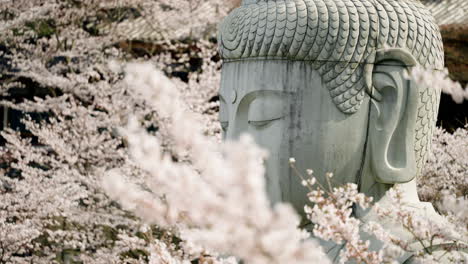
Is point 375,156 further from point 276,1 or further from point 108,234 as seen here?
point 108,234

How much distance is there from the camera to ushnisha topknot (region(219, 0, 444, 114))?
228 centimetres

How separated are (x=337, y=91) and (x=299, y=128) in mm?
202

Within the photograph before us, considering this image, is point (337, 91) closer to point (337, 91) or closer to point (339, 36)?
point (337, 91)

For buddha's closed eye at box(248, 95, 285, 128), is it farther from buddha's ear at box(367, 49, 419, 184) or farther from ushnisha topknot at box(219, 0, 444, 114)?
buddha's ear at box(367, 49, 419, 184)

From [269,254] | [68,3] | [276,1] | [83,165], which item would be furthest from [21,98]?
[269,254]

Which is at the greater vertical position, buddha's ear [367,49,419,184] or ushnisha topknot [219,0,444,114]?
ushnisha topknot [219,0,444,114]

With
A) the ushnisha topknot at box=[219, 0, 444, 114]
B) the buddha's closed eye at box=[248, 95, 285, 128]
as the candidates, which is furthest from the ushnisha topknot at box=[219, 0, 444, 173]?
the buddha's closed eye at box=[248, 95, 285, 128]

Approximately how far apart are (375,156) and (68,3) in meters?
7.40

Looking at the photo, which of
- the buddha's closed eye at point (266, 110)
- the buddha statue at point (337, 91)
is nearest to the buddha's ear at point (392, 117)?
the buddha statue at point (337, 91)

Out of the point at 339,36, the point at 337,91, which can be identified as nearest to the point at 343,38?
the point at 339,36

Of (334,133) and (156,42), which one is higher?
(156,42)

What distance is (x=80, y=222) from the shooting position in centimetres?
652

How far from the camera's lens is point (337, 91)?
231 cm

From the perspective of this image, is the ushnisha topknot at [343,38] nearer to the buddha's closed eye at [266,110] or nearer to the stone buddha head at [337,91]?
the stone buddha head at [337,91]
